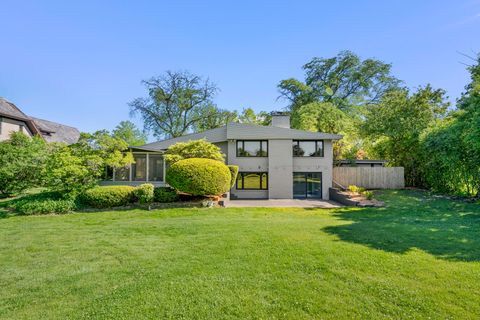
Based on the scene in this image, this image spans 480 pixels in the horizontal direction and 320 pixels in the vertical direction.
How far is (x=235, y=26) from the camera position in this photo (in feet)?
45.3

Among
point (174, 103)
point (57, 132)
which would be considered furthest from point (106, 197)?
point (57, 132)

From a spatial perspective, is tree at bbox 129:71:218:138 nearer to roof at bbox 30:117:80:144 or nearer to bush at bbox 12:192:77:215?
roof at bbox 30:117:80:144

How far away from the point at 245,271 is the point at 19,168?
51.8 feet

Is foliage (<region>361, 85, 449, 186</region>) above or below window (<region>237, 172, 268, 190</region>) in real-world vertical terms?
above

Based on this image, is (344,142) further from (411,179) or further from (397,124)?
(411,179)

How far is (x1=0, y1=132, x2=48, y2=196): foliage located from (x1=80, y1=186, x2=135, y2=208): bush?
13.9 ft

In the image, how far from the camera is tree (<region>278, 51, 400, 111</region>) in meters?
30.1

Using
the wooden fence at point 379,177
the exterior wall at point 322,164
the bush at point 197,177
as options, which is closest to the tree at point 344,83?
the wooden fence at point 379,177

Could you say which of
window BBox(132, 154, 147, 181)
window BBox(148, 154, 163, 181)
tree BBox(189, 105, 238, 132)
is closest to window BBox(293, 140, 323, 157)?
window BBox(148, 154, 163, 181)

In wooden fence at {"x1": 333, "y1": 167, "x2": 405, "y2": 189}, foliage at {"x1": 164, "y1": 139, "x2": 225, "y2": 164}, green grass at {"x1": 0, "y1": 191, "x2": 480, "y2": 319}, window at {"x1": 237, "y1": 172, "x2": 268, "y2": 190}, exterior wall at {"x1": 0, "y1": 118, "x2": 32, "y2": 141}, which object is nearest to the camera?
green grass at {"x1": 0, "y1": 191, "x2": 480, "y2": 319}

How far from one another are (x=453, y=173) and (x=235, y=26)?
598 inches

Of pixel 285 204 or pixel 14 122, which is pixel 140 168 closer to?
pixel 285 204

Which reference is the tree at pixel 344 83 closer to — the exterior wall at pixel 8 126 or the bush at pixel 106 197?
the bush at pixel 106 197

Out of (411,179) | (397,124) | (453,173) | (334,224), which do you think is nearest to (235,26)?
(334,224)
